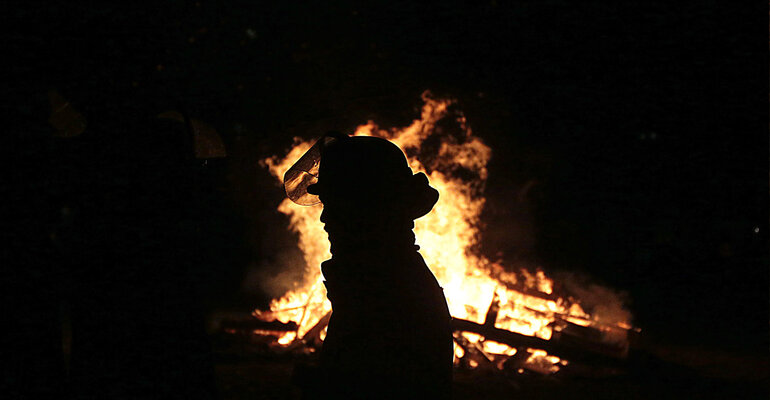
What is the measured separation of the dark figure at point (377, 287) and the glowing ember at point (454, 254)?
6297mm

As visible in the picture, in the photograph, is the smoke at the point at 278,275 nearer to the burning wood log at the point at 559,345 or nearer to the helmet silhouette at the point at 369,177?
the burning wood log at the point at 559,345

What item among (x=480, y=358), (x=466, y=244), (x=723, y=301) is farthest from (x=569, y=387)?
(x=723, y=301)

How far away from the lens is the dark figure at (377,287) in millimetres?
2281

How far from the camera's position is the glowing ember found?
360 inches

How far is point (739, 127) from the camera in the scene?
14.7 meters

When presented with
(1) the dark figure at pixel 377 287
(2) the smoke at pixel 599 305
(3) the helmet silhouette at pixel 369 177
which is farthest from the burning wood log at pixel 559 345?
(3) the helmet silhouette at pixel 369 177

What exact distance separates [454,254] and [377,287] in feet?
25.9

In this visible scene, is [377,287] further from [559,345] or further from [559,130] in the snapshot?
[559,130]

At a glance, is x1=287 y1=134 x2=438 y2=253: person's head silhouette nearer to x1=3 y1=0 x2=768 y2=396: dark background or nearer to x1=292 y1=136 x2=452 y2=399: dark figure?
x1=292 y1=136 x2=452 y2=399: dark figure

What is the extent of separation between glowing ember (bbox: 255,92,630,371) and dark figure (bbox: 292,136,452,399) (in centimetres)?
630

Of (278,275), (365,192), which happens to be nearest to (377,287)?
(365,192)

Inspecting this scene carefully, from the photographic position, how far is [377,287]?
2326 mm

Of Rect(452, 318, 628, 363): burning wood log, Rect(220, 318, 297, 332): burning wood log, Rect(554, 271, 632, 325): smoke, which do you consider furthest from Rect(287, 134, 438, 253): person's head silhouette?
Rect(554, 271, 632, 325): smoke

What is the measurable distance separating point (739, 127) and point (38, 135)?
1611 centimetres
